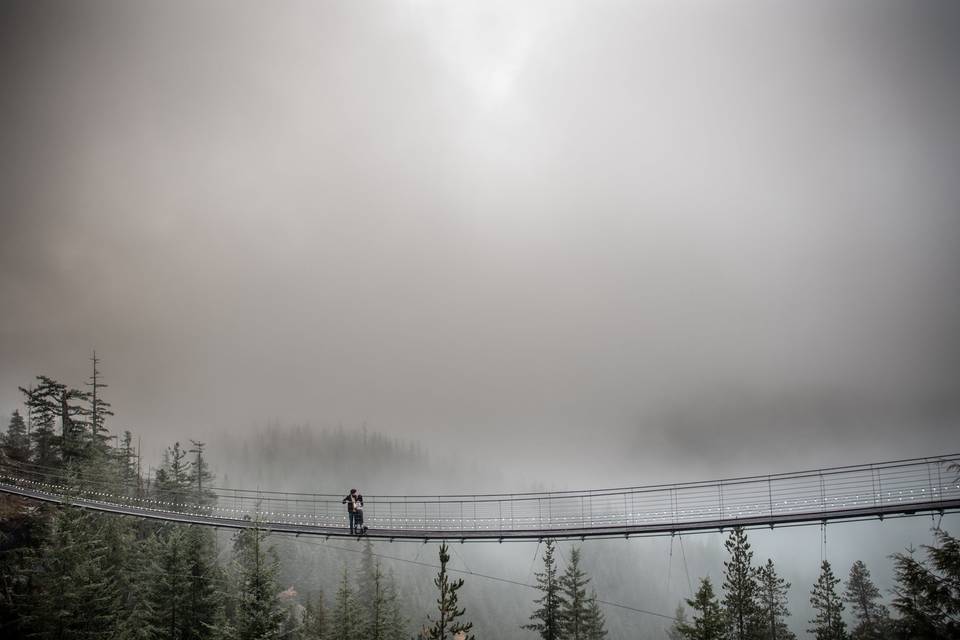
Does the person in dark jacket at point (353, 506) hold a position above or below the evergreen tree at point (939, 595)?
above

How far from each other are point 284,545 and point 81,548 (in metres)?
60.0

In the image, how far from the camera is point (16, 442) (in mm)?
74312

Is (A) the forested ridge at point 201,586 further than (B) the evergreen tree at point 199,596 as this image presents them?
No

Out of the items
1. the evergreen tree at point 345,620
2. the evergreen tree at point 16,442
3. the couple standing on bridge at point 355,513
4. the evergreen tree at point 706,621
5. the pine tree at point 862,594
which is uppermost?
the evergreen tree at point 16,442

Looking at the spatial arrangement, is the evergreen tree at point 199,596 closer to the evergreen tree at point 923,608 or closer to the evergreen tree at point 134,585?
the evergreen tree at point 134,585

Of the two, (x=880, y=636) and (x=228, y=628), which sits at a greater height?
(x=228, y=628)

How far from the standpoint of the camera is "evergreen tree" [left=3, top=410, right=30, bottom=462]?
50.0 metres

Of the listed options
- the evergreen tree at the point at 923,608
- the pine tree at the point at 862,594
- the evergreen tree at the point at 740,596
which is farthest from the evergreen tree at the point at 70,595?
the pine tree at the point at 862,594

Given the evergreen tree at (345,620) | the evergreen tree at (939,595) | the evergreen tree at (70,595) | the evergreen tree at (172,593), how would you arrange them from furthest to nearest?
the evergreen tree at (345,620), the evergreen tree at (172,593), the evergreen tree at (70,595), the evergreen tree at (939,595)

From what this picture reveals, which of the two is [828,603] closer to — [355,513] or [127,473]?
[355,513]

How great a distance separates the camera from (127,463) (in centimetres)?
5700

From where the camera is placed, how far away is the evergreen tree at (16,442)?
50.0m

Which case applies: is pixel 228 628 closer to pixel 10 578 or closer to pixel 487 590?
pixel 10 578

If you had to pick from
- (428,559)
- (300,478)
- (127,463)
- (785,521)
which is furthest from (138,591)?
(300,478)
